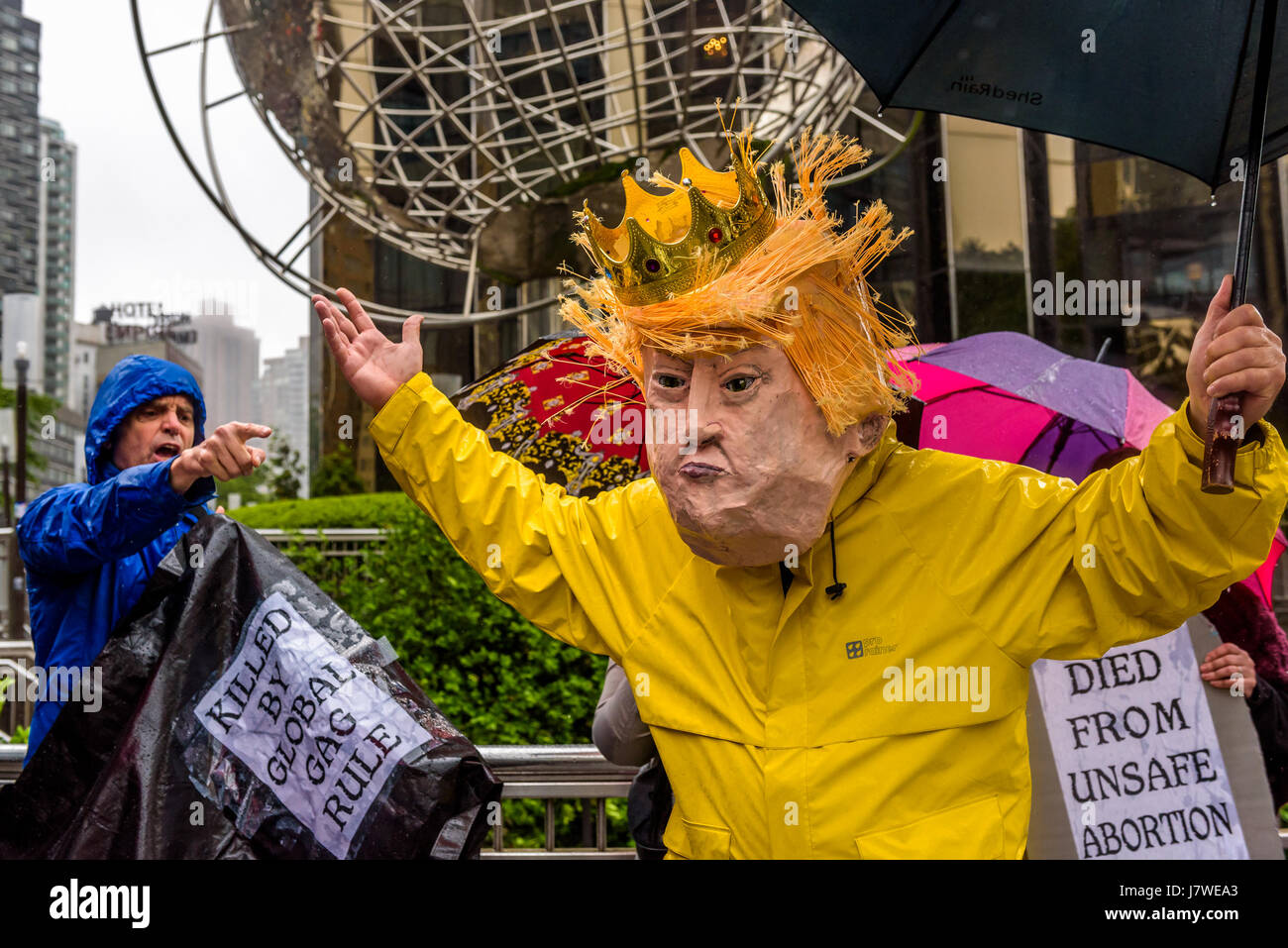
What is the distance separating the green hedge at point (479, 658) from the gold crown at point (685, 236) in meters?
2.45

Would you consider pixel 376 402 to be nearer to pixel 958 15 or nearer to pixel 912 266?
pixel 958 15

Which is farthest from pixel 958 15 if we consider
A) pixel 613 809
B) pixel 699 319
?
pixel 613 809

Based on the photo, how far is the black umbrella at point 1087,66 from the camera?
213 cm

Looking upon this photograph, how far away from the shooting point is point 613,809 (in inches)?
164

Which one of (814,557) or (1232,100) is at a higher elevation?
(1232,100)

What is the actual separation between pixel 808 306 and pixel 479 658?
2859 mm

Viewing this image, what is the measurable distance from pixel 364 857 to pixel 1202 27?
2.30 metres

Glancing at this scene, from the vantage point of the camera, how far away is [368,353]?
221 cm

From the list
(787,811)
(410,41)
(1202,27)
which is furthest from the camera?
(410,41)

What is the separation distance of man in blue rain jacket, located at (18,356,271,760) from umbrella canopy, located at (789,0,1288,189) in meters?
1.44

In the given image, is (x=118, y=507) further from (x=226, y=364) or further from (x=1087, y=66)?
(x=226, y=364)

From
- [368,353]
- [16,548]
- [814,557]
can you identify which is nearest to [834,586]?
[814,557]

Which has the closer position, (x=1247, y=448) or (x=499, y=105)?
(x=1247, y=448)

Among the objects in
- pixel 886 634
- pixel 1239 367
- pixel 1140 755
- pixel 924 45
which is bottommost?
pixel 1140 755
